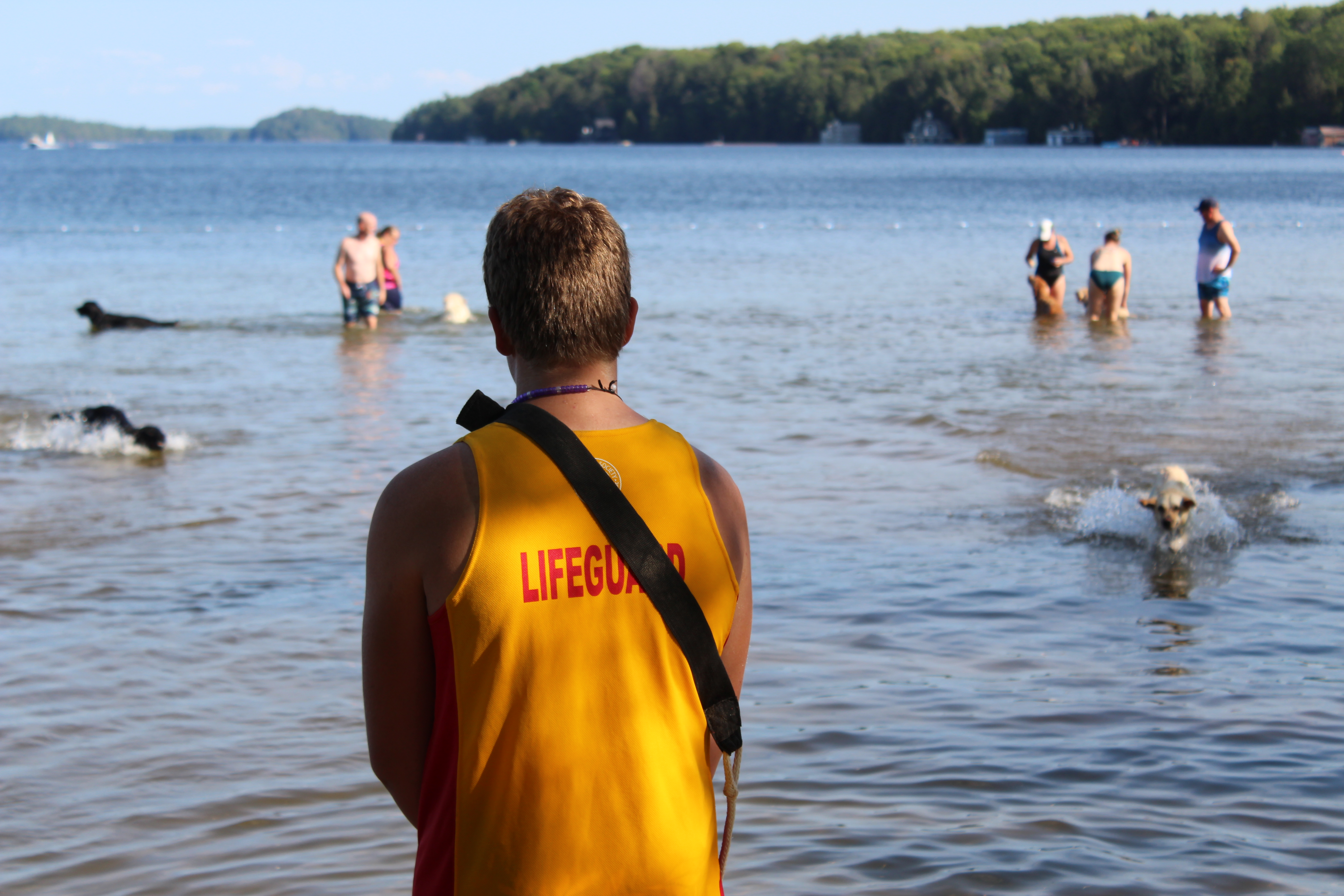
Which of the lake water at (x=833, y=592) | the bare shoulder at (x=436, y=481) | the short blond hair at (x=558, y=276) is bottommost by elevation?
the lake water at (x=833, y=592)

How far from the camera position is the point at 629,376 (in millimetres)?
14602

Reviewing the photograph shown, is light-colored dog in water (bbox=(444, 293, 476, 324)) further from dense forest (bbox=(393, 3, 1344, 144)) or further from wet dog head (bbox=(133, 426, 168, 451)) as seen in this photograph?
dense forest (bbox=(393, 3, 1344, 144))

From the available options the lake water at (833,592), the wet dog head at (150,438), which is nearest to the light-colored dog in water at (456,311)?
the lake water at (833,592)

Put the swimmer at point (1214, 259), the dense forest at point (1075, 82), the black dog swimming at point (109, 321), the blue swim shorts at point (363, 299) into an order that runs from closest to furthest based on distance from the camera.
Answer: the swimmer at point (1214, 259)
the blue swim shorts at point (363, 299)
the black dog swimming at point (109, 321)
the dense forest at point (1075, 82)

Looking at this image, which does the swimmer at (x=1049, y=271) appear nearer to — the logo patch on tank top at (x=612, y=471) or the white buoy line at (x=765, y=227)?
the logo patch on tank top at (x=612, y=471)

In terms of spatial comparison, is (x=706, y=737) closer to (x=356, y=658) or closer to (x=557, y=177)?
(x=356, y=658)

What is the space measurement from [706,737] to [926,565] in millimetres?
5255

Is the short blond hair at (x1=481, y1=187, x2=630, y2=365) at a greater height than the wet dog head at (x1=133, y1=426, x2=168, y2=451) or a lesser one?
greater

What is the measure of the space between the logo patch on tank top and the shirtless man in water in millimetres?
14735

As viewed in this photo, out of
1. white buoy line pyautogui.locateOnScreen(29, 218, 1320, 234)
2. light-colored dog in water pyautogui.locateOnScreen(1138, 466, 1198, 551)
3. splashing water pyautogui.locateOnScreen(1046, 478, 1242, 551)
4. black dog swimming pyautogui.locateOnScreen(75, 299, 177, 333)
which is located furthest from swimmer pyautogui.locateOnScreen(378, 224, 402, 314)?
white buoy line pyautogui.locateOnScreen(29, 218, 1320, 234)

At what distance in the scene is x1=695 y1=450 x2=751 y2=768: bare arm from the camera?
6.07 ft

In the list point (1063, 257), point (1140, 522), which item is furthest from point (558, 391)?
point (1063, 257)

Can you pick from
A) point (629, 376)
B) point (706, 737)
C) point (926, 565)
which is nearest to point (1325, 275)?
point (629, 376)

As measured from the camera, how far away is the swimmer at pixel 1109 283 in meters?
17.3
